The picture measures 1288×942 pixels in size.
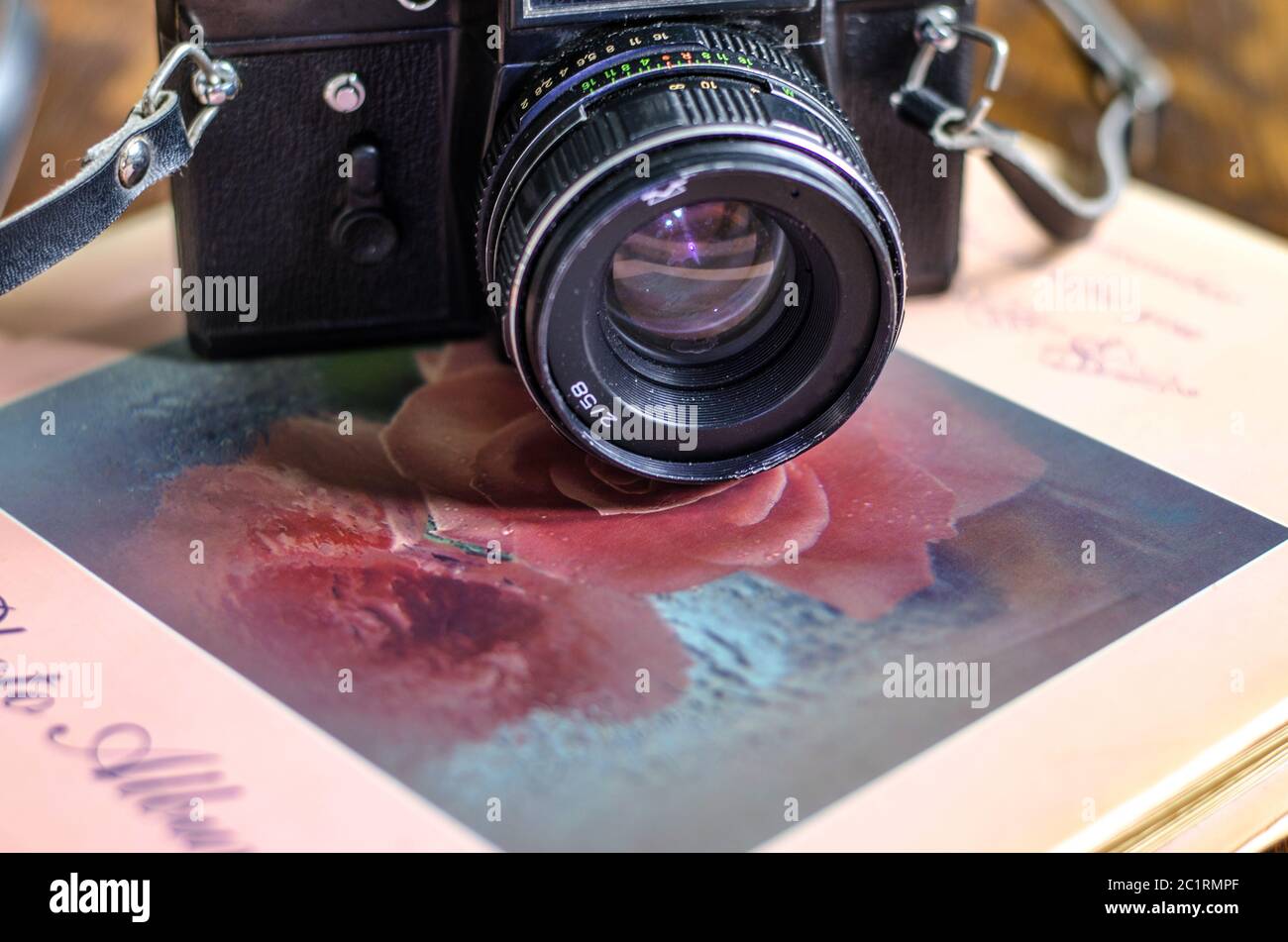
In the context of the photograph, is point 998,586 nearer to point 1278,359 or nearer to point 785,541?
point 785,541

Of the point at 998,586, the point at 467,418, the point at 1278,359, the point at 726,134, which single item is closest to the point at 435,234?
the point at 467,418

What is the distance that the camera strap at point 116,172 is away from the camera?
0.68 m

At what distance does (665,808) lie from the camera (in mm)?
557

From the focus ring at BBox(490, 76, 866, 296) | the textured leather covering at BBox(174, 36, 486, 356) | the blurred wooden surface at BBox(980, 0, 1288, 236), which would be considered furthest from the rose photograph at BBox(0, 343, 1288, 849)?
the blurred wooden surface at BBox(980, 0, 1288, 236)

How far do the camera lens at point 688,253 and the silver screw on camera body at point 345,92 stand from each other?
81 millimetres

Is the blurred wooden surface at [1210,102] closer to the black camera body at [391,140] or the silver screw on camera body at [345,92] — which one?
the black camera body at [391,140]

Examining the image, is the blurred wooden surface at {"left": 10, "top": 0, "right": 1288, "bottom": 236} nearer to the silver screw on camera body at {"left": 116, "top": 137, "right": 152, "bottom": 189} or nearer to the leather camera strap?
the leather camera strap

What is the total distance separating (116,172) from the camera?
2.24 ft

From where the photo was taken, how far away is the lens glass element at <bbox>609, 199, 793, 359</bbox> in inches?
26.3

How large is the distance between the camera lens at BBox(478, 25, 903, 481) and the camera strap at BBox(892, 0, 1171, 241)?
0.12 meters
